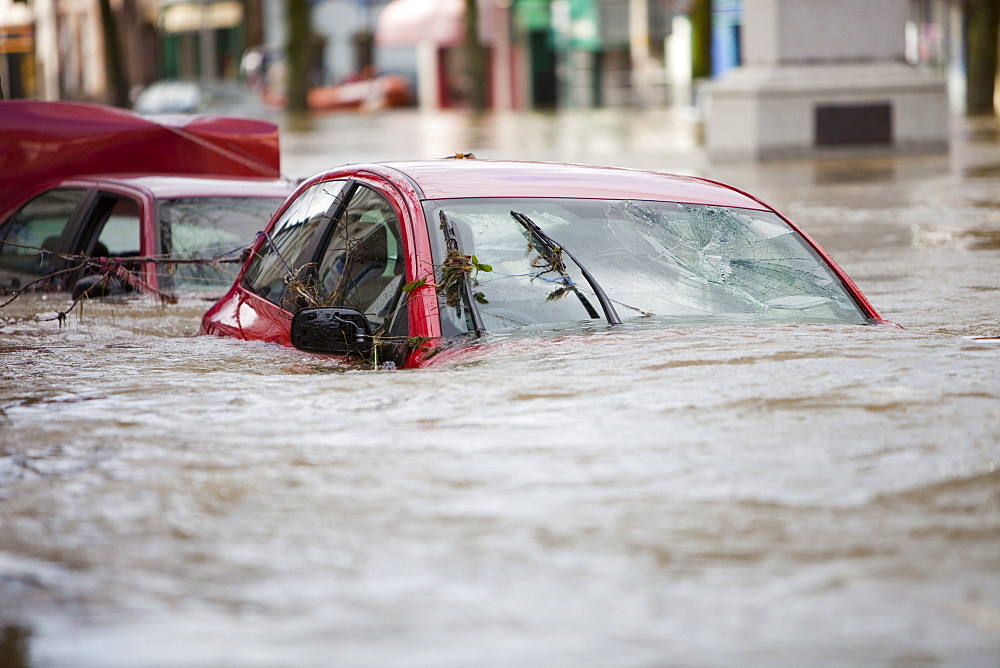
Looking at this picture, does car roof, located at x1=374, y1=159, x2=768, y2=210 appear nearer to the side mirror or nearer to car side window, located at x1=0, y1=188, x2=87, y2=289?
the side mirror

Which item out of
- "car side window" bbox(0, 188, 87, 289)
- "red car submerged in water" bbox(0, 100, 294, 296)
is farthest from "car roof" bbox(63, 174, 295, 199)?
"car side window" bbox(0, 188, 87, 289)

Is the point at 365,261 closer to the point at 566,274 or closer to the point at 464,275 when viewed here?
the point at 464,275

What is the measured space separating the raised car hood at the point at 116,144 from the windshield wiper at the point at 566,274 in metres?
5.48

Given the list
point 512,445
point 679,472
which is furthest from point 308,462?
point 679,472

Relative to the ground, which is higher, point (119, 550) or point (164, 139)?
point (164, 139)

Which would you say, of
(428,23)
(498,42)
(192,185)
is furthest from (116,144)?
(498,42)

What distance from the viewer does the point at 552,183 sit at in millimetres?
5570

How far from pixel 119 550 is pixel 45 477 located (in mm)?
702

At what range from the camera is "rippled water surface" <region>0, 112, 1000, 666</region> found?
2.94m

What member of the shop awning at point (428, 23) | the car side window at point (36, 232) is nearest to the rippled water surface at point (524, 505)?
the car side window at point (36, 232)

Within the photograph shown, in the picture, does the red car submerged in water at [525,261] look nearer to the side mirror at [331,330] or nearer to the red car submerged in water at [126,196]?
the side mirror at [331,330]

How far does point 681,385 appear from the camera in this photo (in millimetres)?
4574

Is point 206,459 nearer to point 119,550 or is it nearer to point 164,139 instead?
point 119,550

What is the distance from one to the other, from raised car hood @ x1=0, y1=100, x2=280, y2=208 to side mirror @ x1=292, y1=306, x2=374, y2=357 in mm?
5308
